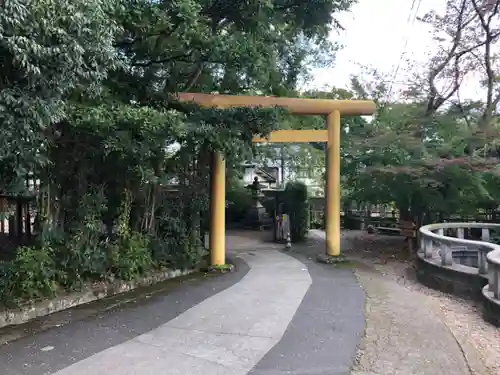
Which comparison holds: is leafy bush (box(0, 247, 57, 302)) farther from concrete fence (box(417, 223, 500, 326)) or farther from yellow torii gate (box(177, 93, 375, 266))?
concrete fence (box(417, 223, 500, 326))

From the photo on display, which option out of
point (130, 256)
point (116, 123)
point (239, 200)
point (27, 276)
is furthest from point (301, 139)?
point (239, 200)

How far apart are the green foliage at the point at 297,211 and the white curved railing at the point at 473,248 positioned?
4471 mm

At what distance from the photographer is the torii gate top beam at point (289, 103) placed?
8.88 metres

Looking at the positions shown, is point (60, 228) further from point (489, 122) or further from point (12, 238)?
point (489, 122)

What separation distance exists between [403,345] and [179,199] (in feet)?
18.2

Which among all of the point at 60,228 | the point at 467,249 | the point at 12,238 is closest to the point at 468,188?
the point at 467,249

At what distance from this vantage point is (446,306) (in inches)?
288

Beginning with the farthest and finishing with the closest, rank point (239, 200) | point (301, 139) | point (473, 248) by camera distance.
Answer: point (239, 200) → point (301, 139) → point (473, 248)

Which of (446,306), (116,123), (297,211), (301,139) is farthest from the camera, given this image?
(297,211)

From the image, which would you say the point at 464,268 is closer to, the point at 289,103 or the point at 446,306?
the point at 446,306

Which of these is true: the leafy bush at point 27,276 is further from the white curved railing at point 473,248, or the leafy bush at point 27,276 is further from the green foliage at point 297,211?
the green foliage at point 297,211

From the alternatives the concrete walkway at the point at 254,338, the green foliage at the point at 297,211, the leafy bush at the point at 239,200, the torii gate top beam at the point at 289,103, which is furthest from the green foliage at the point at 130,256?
the leafy bush at the point at 239,200

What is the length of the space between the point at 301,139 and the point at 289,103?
0.94 metres

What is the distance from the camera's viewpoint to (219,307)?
6.09 meters
